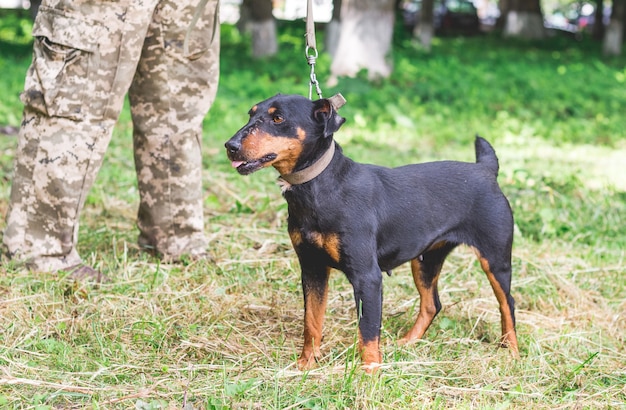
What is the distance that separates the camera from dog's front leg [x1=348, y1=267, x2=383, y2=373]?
335 centimetres

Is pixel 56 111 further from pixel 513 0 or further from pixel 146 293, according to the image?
pixel 513 0

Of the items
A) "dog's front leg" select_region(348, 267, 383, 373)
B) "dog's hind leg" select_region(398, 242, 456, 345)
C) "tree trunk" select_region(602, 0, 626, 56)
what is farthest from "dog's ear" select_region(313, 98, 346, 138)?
"tree trunk" select_region(602, 0, 626, 56)

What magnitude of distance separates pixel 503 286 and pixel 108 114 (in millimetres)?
2149

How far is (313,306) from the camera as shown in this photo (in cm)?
356

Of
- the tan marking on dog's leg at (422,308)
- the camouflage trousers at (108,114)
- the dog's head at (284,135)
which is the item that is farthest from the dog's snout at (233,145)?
the tan marking on dog's leg at (422,308)

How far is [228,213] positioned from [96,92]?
1.93 metres

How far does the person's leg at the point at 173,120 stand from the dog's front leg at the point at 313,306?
1362mm

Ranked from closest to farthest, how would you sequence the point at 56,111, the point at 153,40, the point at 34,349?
the point at 34,349
the point at 56,111
the point at 153,40

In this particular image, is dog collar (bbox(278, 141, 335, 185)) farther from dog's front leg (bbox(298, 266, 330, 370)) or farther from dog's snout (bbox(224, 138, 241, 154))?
dog's front leg (bbox(298, 266, 330, 370))

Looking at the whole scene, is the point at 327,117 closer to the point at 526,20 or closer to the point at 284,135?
the point at 284,135

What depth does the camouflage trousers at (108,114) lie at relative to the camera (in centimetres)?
398

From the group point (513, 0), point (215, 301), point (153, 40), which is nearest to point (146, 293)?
point (215, 301)

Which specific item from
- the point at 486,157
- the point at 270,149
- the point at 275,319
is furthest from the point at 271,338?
the point at 486,157

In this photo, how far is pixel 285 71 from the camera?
14641mm
